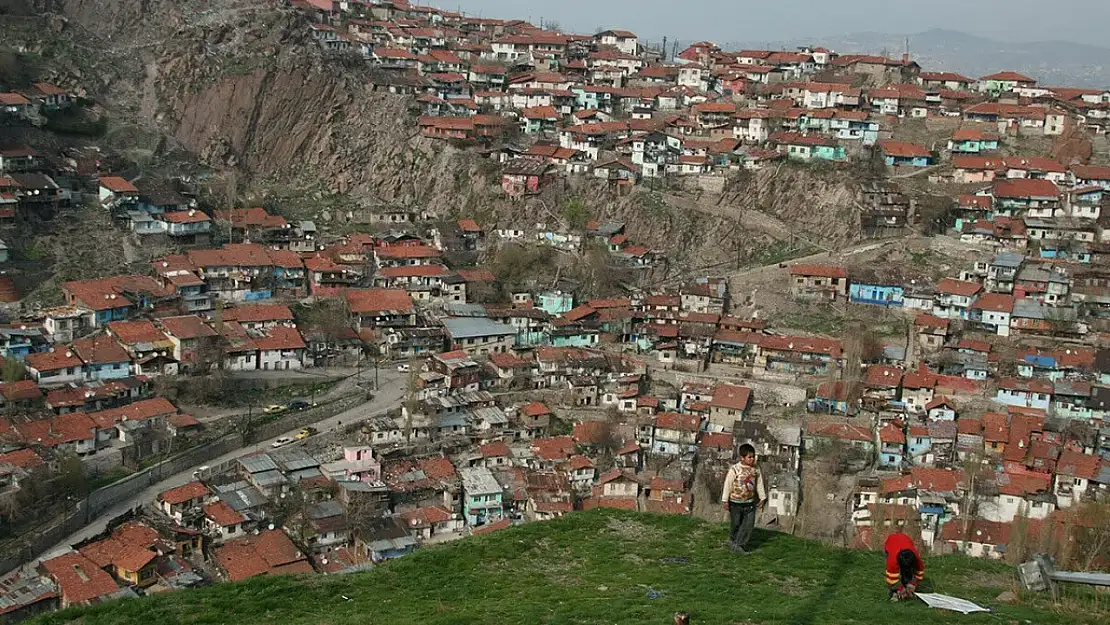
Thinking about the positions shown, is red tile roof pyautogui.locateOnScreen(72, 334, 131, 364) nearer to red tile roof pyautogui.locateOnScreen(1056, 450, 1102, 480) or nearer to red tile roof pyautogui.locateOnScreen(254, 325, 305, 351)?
red tile roof pyautogui.locateOnScreen(254, 325, 305, 351)

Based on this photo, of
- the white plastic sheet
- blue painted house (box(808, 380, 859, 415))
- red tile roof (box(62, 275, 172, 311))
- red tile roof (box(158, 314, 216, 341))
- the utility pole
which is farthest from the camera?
red tile roof (box(62, 275, 172, 311))

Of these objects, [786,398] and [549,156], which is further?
[549,156]

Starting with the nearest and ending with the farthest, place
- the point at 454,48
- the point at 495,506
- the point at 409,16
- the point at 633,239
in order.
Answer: the point at 495,506 < the point at 633,239 < the point at 454,48 < the point at 409,16

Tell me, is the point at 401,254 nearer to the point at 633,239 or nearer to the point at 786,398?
the point at 633,239

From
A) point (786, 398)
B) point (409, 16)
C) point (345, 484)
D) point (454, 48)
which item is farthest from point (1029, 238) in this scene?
point (409, 16)

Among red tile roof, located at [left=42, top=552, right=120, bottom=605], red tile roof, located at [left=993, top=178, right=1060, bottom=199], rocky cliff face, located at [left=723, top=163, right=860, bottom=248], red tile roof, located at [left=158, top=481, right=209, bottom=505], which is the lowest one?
red tile roof, located at [left=42, top=552, right=120, bottom=605]

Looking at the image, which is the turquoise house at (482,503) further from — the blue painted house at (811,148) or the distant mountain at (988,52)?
the distant mountain at (988,52)

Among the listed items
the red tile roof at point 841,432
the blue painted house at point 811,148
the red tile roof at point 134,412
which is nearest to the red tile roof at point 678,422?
the red tile roof at point 841,432

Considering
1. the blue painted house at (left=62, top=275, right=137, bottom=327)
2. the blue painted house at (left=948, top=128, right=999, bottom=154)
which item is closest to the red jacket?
the blue painted house at (left=62, top=275, right=137, bottom=327)
